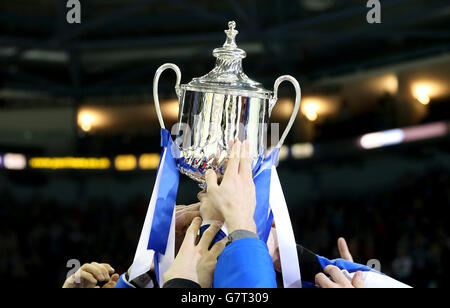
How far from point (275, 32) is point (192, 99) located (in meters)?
8.09

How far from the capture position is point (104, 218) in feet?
35.3

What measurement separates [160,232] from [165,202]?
0.09 m

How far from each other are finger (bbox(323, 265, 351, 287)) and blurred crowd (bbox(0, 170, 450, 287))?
549 cm

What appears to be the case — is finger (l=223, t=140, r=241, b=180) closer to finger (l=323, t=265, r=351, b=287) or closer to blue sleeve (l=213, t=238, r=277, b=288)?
blue sleeve (l=213, t=238, r=277, b=288)

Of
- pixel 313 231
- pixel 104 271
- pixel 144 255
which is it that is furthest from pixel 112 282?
pixel 313 231

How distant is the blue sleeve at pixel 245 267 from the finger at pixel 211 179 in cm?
17

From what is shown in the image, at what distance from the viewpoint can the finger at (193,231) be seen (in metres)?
1.53

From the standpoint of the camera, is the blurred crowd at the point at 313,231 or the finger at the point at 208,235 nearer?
the finger at the point at 208,235

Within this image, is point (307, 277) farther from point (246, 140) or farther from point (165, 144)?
point (165, 144)

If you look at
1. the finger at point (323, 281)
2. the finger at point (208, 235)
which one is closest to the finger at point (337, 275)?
the finger at point (323, 281)

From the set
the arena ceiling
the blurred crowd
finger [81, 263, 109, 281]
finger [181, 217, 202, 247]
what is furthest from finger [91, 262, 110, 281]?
the arena ceiling

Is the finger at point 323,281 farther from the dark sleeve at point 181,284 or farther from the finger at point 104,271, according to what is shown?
the finger at point 104,271
